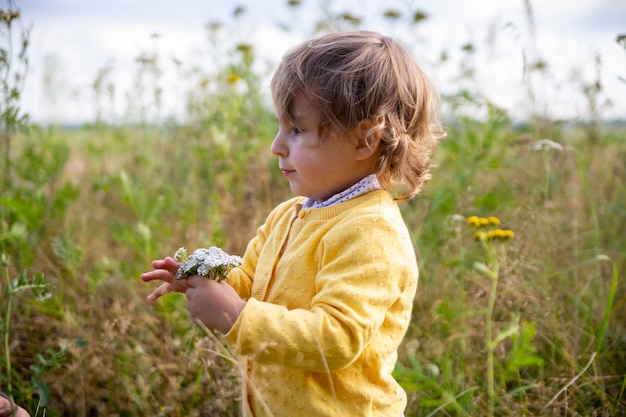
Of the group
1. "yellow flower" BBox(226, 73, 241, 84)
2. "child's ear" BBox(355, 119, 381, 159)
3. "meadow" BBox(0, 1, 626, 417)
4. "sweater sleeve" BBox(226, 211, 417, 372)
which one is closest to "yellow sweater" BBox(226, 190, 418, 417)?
"sweater sleeve" BBox(226, 211, 417, 372)

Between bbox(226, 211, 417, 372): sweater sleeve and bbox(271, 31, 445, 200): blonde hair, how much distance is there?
264 mm

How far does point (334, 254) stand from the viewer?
1385 millimetres

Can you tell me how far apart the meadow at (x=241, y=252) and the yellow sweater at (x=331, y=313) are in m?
0.33

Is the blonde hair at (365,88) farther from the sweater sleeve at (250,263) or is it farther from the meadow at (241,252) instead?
the meadow at (241,252)

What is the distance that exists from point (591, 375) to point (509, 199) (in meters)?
1.47

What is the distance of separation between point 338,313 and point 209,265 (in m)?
0.33

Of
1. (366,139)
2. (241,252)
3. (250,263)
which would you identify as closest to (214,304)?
(250,263)

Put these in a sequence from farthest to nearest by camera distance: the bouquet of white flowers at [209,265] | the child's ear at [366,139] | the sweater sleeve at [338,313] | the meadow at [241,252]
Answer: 1. the meadow at [241,252]
2. the child's ear at [366,139]
3. the bouquet of white flowers at [209,265]
4. the sweater sleeve at [338,313]

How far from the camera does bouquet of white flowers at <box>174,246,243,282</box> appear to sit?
1.39 m

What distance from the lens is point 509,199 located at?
138 inches

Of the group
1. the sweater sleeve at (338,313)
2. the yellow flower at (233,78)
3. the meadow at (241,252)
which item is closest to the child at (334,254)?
the sweater sleeve at (338,313)

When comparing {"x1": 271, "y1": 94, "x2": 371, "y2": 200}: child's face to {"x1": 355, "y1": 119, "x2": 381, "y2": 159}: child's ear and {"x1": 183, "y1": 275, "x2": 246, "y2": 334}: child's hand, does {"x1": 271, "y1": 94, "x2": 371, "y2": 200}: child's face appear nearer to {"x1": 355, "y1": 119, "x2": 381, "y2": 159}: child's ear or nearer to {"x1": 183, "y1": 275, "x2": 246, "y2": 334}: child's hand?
{"x1": 355, "y1": 119, "x2": 381, "y2": 159}: child's ear

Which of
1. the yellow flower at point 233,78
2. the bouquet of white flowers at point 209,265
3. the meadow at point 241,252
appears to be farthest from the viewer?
the yellow flower at point 233,78

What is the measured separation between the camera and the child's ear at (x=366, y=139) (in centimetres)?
149
